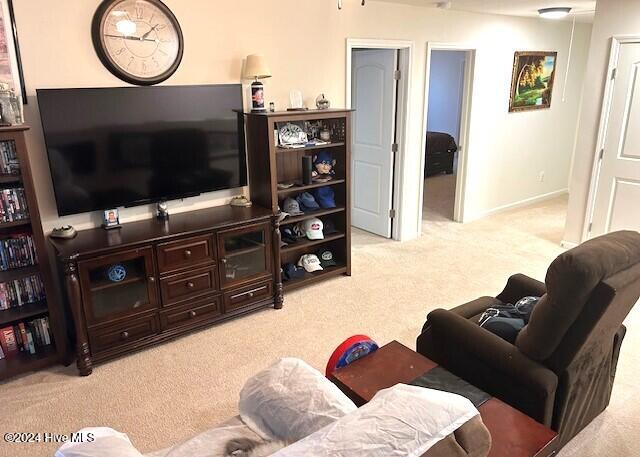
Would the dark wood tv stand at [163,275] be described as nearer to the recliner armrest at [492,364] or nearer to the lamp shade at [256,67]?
the lamp shade at [256,67]

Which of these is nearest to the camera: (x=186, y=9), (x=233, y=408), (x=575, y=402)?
(x=575, y=402)

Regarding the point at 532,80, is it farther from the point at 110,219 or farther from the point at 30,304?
the point at 30,304

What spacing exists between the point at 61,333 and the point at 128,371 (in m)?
0.48

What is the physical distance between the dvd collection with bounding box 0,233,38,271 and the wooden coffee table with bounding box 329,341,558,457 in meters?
2.06

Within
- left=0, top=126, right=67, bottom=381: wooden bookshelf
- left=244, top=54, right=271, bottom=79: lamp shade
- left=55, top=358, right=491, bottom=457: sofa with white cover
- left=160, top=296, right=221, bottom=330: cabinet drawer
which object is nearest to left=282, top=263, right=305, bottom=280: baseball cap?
left=160, top=296, right=221, bottom=330: cabinet drawer

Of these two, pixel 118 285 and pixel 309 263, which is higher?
pixel 118 285

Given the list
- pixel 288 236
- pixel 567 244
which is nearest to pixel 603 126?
pixel 567 244

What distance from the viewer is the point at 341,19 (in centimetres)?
406

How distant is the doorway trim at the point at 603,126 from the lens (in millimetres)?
4230

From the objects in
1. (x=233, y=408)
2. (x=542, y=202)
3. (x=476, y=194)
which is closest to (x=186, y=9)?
(x=233, y=408)

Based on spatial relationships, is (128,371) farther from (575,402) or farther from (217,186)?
(575,402)

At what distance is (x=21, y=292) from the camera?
9.51 feet

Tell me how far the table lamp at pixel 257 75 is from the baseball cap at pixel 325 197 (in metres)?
0.89

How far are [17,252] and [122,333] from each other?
79 centimetres
